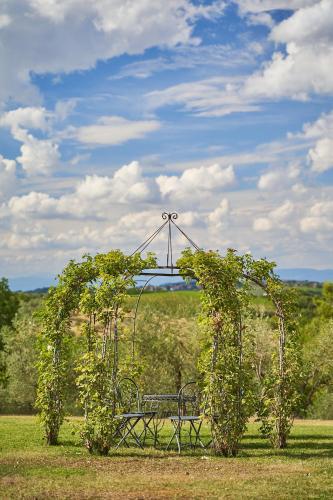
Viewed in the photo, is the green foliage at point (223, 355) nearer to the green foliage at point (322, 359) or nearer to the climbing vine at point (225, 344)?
the climbing vine at point (225, 344)

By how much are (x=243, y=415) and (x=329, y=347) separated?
70.4 feet

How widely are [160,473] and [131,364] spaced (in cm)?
283

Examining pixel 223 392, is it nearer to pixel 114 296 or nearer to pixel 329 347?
pixel 114 296

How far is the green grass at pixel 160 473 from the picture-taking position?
27.7 feet

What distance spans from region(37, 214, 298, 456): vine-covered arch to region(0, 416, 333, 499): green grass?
58cm

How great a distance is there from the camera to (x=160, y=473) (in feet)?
32.1

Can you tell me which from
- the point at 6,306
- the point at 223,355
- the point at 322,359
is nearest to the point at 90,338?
the point at 223,355

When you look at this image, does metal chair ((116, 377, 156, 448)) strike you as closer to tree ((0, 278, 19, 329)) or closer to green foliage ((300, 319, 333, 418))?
green foliage ((300, 319, 333, 418))

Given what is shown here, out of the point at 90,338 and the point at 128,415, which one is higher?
the point at 90,338

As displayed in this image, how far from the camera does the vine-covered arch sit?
11586mm

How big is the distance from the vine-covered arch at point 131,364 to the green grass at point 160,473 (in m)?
0.58

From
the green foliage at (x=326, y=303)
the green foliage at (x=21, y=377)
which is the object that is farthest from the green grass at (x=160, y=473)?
the green foliage at (x=326, y=303)

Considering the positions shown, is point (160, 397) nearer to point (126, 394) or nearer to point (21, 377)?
point (126, 394)

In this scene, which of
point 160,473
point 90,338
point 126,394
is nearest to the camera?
point 160,473
